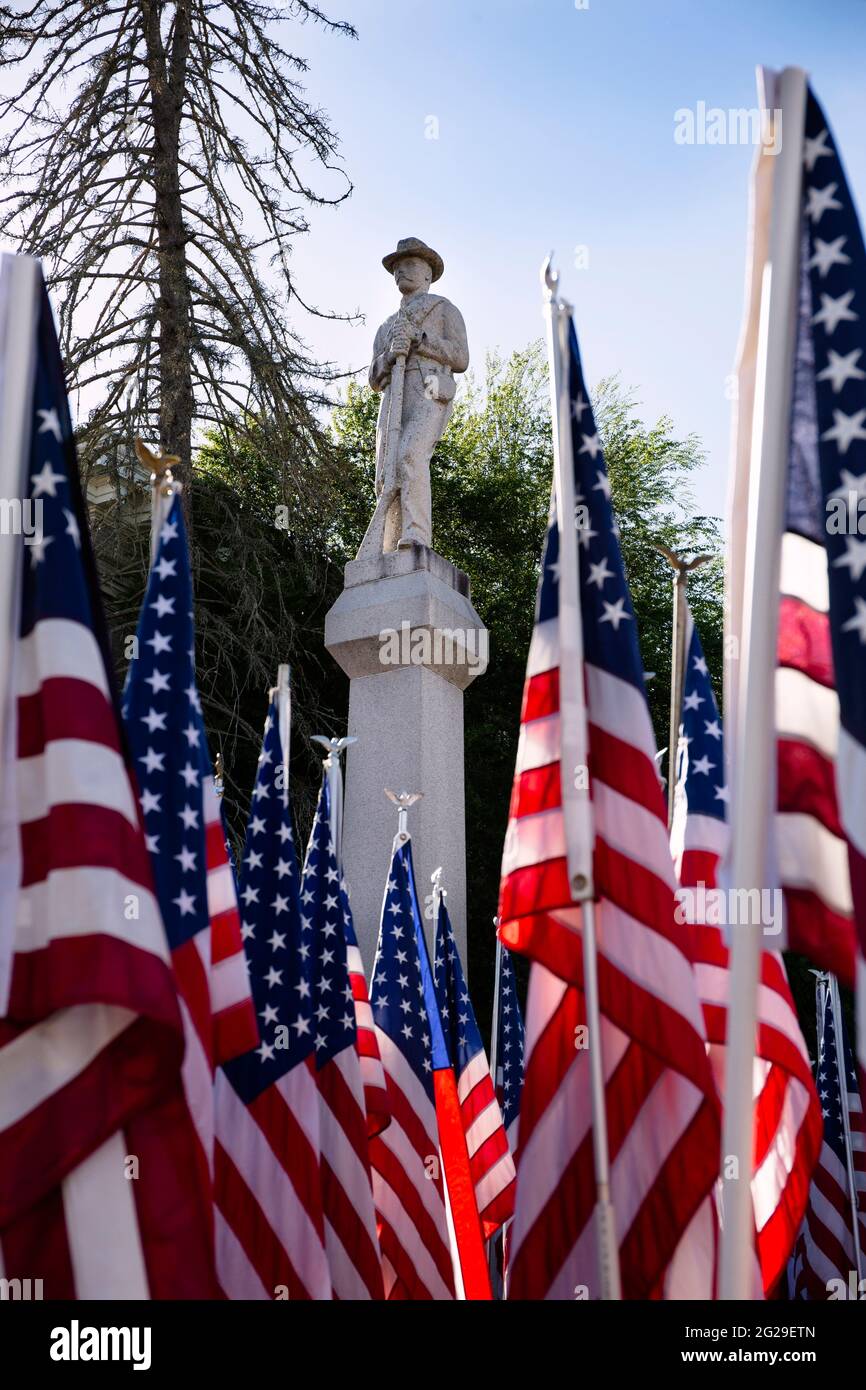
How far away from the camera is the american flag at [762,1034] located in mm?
5215

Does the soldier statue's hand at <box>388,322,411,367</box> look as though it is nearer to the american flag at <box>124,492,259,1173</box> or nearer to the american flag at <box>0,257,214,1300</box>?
the american flag at <box>124,492,259,1173</box>

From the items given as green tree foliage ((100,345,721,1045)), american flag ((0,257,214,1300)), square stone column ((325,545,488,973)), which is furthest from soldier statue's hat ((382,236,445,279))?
american flag ((0,257,214,1300))

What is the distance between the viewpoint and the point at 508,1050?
9.45m

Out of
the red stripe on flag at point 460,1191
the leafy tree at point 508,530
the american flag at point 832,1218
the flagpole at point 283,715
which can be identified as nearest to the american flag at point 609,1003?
the flagpole at point 283,715

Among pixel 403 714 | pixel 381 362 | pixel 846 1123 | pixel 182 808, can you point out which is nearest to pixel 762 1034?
pixel 182 808

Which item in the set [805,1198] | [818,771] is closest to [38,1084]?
[818,771]

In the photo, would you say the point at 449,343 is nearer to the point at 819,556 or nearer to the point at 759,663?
the point at 819,556

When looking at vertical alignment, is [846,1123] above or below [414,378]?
below

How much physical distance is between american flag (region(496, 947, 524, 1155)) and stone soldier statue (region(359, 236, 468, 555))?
368cm

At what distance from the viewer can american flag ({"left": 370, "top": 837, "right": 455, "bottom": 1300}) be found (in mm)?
6906

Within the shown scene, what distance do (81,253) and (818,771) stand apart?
13.9 metres

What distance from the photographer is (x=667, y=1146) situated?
4.37 meters

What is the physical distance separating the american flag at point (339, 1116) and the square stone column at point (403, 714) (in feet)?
11.5

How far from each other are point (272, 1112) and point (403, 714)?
523cm
